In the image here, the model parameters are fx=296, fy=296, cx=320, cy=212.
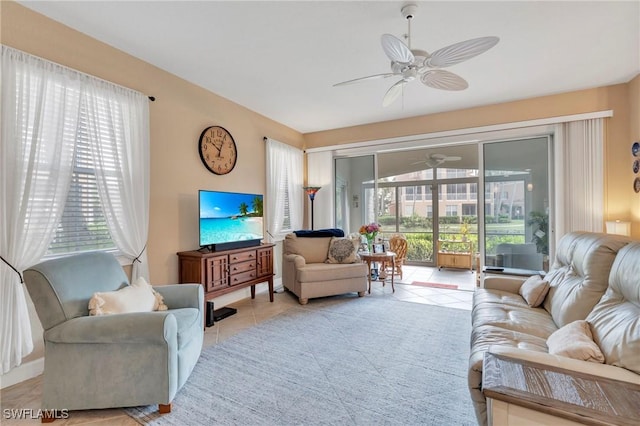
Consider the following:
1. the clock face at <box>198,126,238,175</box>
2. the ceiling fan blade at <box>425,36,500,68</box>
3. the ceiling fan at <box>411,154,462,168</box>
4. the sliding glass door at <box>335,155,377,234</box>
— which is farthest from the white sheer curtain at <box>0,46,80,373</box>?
the ceiling fan at <box>411,154,462,168</box>

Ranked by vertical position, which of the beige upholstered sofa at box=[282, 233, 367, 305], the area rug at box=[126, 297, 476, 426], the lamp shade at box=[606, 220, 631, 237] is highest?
the lamp shade at box=[606, 220, 631, 237]

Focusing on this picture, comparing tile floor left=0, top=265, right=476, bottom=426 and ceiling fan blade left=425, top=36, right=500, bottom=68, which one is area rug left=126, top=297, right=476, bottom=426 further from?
ceiling fan blade left=425, top=36, right=500, bottom=68

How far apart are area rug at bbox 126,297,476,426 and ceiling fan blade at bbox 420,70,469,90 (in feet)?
7.47

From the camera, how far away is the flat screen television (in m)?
3.30

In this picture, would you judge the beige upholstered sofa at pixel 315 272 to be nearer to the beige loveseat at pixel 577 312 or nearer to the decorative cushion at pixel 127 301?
the beige loveseat at pixel 577 312

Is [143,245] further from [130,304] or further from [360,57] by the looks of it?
[360,57]

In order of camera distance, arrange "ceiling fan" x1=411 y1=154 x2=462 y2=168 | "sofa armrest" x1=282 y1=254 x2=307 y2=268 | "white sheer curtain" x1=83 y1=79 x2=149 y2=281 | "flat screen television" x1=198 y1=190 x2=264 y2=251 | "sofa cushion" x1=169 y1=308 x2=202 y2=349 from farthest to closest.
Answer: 1. "ceiling fan" x1=411 y1=154 x2=462 y2=168
2. "sofa armrest" x1=282 y1=254 x2=307 y2=268
3. "flat screen television" x1=198 y1=190 x2=264 y2=251
4. "white sheer curtain" x1=83 y1=79 x2=149 y2=281
5. "sofa cushion" x1=169 y1=308 x2=202 y2=349

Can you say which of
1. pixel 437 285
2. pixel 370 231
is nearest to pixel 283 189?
pixel 370 231

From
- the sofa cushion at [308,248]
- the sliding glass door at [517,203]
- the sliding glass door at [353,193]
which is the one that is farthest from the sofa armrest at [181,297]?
the sliding glass door at [517,203]

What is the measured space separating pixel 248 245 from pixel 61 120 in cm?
217

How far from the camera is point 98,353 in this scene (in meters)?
1.74

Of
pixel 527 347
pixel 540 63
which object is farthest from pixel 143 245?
pixel 540 63

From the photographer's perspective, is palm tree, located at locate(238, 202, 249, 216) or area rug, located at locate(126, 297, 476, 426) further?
palm tree, located at locate(238, 202, 249, 216)

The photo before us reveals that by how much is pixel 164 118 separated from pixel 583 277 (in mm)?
3973
